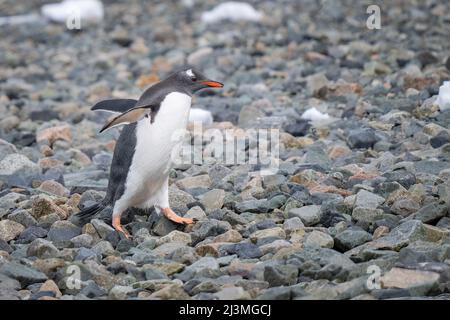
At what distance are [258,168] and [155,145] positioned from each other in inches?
46.3

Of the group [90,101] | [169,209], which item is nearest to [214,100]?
[90,101]

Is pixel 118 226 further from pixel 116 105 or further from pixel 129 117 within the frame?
pixel 116 105

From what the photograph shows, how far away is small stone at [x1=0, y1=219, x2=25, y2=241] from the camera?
491 centimetres

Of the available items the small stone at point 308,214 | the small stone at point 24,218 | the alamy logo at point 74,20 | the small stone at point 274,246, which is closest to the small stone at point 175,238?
A: the small stone at point 274,246

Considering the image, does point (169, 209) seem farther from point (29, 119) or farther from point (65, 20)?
point (65, 20)

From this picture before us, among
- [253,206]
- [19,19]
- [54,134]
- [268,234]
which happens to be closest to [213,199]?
[253,206]

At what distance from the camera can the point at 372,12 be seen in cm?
1112

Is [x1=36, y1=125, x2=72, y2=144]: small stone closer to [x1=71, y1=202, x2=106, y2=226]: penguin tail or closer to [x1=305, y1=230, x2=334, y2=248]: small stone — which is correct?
[x1=71, y1=202, x2=106, y2=226]: penguin tail

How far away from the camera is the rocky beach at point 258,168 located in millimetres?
4117

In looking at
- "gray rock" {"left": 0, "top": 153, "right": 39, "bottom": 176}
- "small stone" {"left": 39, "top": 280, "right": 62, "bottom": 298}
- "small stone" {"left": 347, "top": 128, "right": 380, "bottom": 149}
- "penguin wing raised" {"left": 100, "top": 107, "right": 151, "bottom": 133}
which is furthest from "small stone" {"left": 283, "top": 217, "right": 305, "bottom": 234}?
"gray rock" {"left": 0, "top": 153, "right": 39, "bottom": 176}

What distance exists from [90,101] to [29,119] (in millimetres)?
889

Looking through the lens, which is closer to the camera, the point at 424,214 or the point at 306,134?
the point at 424,214
